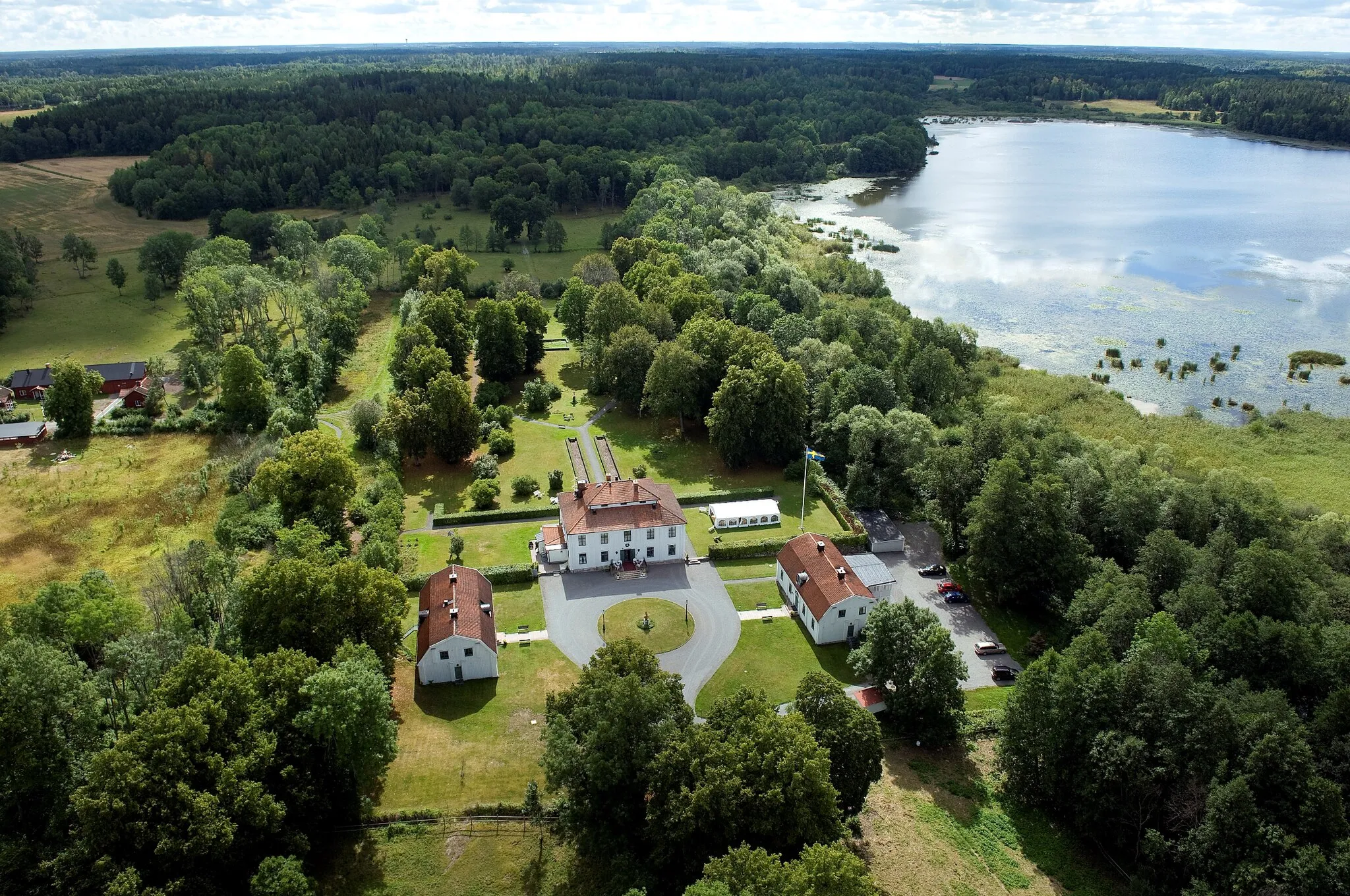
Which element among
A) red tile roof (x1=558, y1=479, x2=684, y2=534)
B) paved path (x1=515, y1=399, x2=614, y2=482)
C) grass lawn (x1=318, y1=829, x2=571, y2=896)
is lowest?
paved path (x1=515, y1=399, x2=614, y2=482)

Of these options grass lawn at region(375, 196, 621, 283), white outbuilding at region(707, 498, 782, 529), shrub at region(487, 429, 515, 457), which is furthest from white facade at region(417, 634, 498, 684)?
grass lawn at region(375, 196, 621, 283)

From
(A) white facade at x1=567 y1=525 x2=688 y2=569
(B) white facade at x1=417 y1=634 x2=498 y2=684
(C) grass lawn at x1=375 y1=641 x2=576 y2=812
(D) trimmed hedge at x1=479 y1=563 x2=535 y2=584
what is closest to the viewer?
(C) grass lawn at x1=375 y1=641 x2=576 y2=812

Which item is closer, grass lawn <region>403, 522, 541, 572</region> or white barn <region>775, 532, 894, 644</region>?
white barn <region>775, 532, 894, 644</region>

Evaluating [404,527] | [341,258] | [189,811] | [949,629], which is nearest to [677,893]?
[189,811]

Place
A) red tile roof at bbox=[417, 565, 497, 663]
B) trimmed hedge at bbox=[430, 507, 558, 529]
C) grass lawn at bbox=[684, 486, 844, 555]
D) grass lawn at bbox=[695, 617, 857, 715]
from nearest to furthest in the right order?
red tile roof at bbox=[417, 565, 497, 663], grass lawn at bbox=[695, 617, 857, 715], grass lawn at bbox=[684, 486, 844, 555], trimmed hedge at bbox=[430, 507, 558, 529]

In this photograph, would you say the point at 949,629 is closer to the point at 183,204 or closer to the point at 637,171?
the point at 637,171

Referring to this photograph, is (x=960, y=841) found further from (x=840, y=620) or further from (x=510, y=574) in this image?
(x=510, y=574)

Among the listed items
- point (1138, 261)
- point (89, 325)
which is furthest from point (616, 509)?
point (1138, 261)

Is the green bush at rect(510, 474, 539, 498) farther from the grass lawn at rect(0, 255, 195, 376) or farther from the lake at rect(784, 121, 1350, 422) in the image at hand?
the lake at rect(784, 121, 1350, 422)
